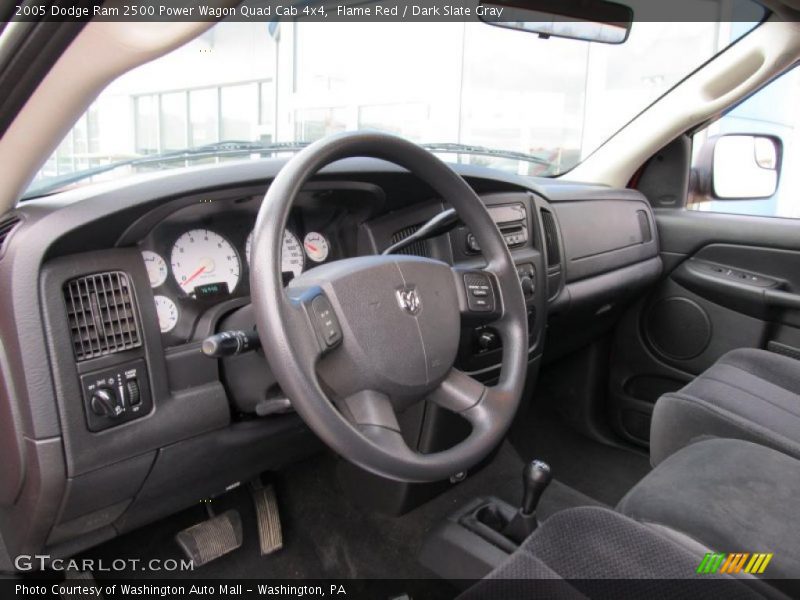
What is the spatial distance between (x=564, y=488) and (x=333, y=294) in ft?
4.97

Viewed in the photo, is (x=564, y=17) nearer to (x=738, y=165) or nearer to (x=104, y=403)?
(x=738, y=165)

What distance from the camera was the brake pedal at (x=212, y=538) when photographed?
5.30 ft

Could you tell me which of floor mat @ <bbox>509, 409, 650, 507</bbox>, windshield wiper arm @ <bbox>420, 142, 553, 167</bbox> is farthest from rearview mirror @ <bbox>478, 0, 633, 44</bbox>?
floor mat @ <bbox>509, 409, 650, 507</bbox>

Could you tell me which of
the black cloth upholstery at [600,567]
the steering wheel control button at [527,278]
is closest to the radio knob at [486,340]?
the steering wheel control button at [527,278]

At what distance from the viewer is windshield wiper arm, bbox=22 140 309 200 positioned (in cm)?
121

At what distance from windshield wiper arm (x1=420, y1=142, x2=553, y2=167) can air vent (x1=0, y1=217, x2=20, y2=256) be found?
94 cm

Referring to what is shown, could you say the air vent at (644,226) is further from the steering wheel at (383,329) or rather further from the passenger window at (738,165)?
the steering wheel at (383,329)

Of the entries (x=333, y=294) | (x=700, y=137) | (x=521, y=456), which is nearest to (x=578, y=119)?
(x=700, y=137)

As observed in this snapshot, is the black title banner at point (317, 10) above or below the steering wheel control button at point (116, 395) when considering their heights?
above

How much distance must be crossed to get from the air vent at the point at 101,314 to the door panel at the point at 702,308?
6.23ft

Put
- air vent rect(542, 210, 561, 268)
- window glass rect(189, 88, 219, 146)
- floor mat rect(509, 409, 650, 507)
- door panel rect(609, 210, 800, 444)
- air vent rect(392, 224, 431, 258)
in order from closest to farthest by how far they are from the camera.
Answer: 1. window glass rect(189, 88, 219, 146)
2. air vent rect(392, 224, 431, 258)
3. air vent rect(542, 210, 561, 268)
4. door panel rect(609, 210, 800, 444)
5. floor mat rect(509, 409, 650, 507)

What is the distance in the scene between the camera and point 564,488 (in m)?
2.16

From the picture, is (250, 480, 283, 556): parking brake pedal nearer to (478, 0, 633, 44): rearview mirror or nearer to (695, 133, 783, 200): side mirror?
(478, 0, 633, 44): rearview mirror

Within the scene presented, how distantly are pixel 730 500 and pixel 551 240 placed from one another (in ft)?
→ 3.15
